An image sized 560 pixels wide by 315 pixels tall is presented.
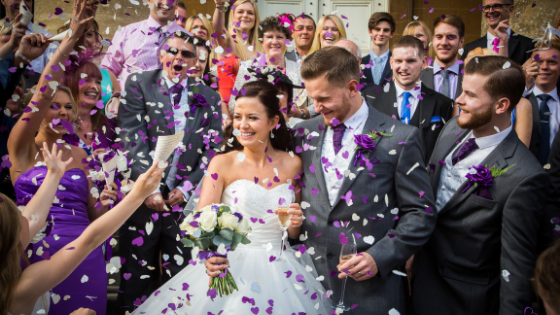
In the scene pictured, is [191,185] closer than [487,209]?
No

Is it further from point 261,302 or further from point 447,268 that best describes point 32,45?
point 447,268

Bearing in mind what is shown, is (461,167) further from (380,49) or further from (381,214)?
(380,49)

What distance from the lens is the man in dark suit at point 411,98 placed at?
3.60m

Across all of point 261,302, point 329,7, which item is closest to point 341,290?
point 261,302

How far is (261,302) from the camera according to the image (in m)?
2.65

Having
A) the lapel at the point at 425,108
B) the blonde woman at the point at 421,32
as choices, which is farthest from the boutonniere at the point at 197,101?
the blonde woman at the point at 421,32

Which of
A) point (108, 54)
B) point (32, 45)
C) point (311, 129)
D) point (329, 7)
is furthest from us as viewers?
point (329, 7)

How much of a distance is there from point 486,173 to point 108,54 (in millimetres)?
3409

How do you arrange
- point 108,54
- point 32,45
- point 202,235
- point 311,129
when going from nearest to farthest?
point 202,235
point 311,129
point 32,45
point 108,54

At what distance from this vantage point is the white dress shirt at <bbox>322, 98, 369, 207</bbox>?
273cm

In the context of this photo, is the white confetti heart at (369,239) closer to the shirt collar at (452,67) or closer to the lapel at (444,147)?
the lapel at (444,147)

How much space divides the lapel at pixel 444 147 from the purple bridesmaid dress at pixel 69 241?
7.65ft

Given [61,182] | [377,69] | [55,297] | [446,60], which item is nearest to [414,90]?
[446,60]

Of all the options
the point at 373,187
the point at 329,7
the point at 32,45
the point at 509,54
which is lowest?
the point at 373,187
